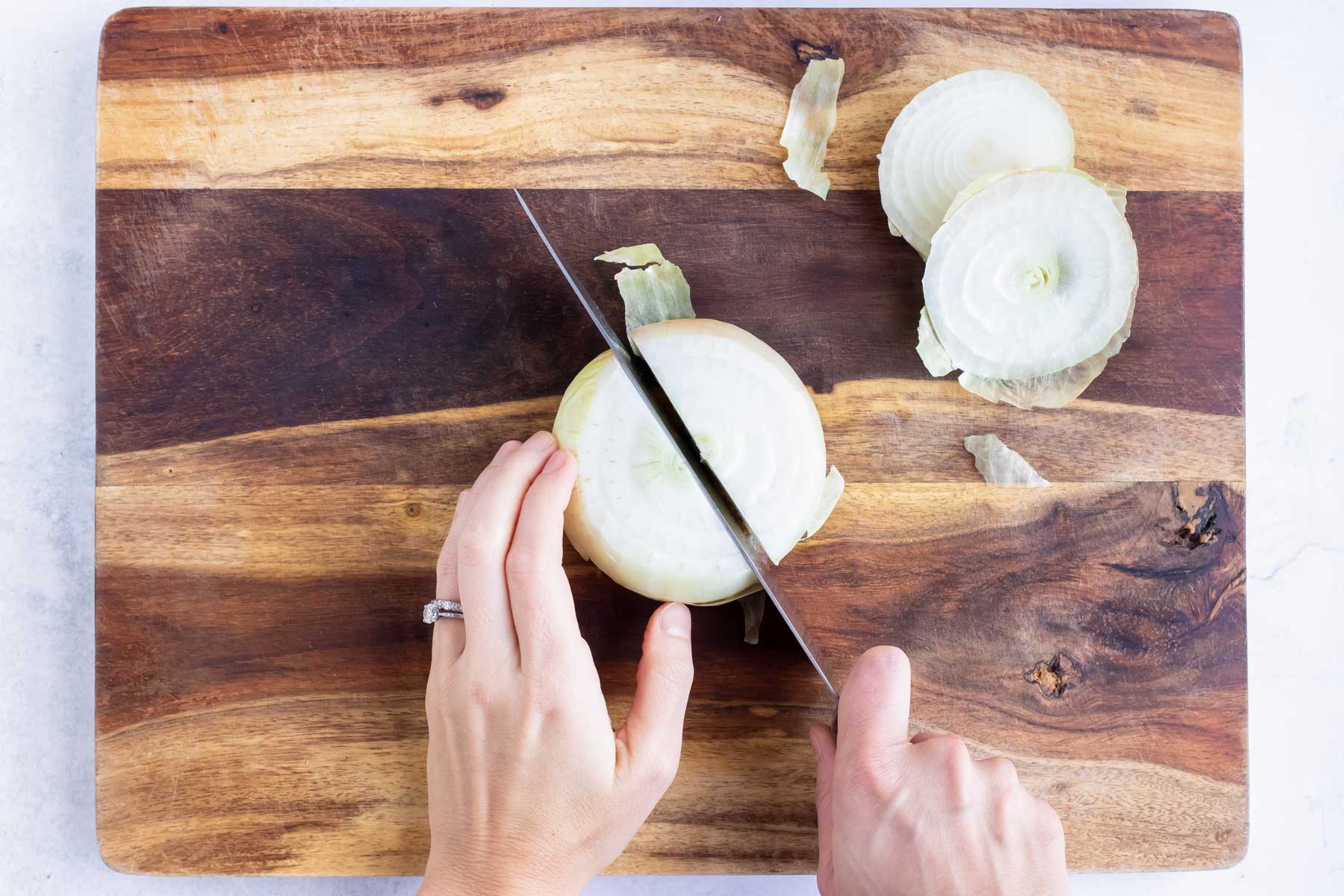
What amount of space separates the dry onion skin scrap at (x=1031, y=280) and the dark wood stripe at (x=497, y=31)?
0.25 metres

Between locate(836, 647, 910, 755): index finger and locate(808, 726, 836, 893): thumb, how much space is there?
0.14 feet

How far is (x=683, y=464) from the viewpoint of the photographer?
3.45ft

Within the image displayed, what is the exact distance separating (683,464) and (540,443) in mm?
177

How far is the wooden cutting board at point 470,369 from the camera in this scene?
118 centimetres

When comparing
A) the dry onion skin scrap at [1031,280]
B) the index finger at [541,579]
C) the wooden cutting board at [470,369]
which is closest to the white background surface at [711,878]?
the wooden cutting board at [470,369]

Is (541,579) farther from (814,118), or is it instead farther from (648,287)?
(814,118)

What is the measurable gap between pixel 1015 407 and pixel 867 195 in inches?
13.3

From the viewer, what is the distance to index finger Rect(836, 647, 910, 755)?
106cm

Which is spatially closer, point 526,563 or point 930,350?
point 526,563

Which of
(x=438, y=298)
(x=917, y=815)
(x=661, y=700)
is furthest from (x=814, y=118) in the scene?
(x=917, y=815)

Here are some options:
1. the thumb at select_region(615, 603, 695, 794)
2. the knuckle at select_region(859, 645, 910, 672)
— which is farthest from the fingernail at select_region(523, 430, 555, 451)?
the knuckle at select_region(859, 645, 910, 672)

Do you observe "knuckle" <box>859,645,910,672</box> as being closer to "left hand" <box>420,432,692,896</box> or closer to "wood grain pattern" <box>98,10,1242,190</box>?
"left hand" <box>420,432,692,896</box>

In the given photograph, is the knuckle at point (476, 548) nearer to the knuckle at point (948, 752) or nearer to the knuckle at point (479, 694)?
the knuckle at point (479, 694)

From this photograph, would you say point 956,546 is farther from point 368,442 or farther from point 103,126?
point 103,126
